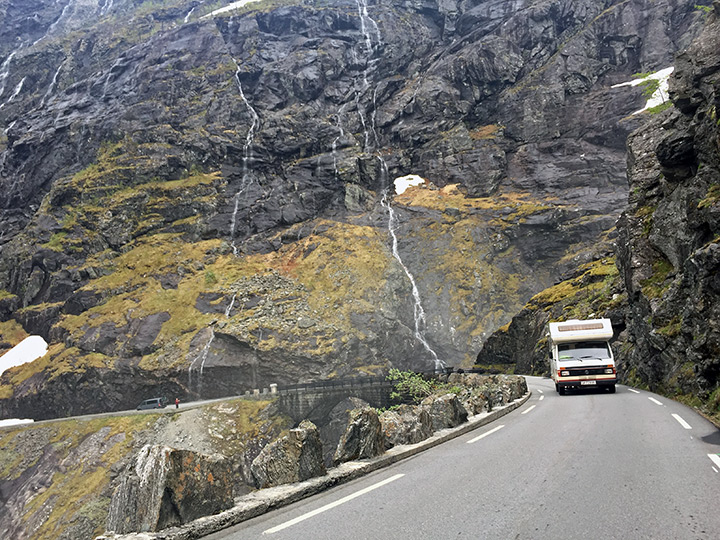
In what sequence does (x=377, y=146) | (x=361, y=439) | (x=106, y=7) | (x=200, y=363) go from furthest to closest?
(x=106, y=7), (x=377, y=146), (x=200, y=363), (x=361, y=439)

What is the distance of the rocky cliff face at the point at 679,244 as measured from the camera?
15.1 m

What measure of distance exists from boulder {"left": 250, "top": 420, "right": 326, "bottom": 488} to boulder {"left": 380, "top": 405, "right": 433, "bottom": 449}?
2.55 metres

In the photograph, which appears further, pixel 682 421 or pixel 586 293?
pixel 586 293

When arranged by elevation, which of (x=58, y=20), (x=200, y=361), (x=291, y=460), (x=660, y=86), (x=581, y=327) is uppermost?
(x=58, y=20)

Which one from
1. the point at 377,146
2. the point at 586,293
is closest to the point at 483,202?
the point at 377,146

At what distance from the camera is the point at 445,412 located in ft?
37.6

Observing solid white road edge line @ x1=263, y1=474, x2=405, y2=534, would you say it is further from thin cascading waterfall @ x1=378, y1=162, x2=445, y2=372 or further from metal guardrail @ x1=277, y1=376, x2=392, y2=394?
thin cascading waterfall @ x1=378, y1=162, x2=445, y2=372

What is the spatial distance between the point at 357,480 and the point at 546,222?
58.0 metres

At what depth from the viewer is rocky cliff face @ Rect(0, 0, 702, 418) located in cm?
4659

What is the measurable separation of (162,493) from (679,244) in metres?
23.4

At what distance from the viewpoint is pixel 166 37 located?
98.9 metres

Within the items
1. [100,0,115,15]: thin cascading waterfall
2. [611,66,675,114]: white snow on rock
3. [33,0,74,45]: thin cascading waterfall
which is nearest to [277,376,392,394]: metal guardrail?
[611,66,675,114]: white snow on rock

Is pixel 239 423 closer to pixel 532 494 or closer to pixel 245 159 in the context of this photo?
pixel 532 494

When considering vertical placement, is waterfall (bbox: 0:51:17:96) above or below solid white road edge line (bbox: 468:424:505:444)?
above
